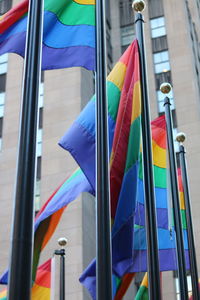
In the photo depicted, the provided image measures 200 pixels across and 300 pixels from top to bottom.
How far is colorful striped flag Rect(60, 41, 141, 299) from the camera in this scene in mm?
9391

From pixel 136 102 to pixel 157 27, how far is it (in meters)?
33.1

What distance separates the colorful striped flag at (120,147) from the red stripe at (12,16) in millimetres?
2303

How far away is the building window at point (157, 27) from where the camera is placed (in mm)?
41469

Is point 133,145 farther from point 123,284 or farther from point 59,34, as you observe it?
point 123,284

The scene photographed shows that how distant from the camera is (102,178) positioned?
27.3 feet

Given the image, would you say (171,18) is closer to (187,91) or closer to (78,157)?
(187,91)

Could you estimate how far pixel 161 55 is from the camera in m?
40.2

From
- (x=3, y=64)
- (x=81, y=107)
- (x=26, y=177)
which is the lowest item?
(x=26, y=177)

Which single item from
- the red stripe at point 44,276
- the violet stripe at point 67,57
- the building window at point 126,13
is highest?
the building window at point 126,13

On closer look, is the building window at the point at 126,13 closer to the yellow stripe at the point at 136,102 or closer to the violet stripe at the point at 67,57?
the yellow stripe at the point at 136,102

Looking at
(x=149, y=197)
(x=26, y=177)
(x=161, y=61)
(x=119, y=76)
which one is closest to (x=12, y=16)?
(x=119, y=76)

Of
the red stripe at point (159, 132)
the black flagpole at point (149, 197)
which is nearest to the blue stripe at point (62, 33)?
the black flagpole at point (149, 197)

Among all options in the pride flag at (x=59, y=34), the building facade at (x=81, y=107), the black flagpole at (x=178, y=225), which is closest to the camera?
the pride flag at (x=59, y=34)

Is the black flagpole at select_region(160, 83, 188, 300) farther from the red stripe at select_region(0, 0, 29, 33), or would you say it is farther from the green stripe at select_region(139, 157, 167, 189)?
the red stripe at select_region(0, 0, 29, 33)
